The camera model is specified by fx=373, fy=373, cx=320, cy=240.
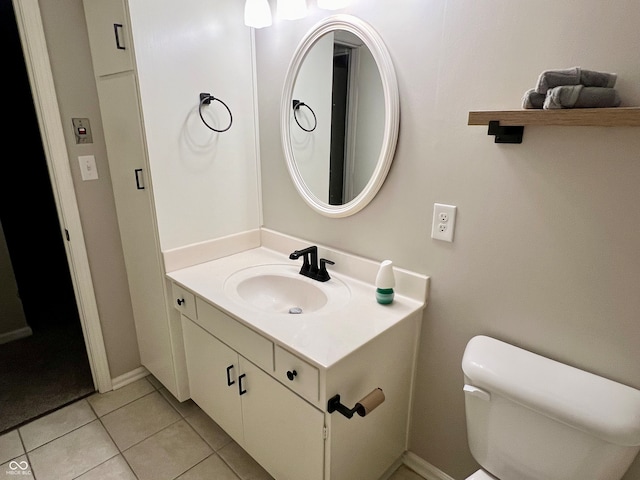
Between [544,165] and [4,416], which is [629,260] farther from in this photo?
[4,416]

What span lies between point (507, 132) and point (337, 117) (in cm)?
66

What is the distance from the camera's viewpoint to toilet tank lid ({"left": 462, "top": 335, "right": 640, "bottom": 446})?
0.88 metres

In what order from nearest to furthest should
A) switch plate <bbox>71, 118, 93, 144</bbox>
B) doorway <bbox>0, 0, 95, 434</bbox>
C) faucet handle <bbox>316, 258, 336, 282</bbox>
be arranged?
faucet handle <bbox>316, 258, 336, 282</bbox>, switch plate <bbox>71, 118, 93, 144</bbox>, doorway <bbox>0, 0, 95, 434</bbox>

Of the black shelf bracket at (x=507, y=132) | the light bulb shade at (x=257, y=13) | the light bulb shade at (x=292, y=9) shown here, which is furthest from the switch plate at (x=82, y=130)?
the black shelf bracket at (x=507, y=132)

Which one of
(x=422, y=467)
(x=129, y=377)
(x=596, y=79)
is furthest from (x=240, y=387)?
(x=596, y=79)

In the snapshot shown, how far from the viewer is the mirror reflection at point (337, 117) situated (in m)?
1.34

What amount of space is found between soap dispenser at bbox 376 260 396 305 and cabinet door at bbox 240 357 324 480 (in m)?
0.43

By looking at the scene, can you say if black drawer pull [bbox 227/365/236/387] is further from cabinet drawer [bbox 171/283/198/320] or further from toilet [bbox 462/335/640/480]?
toilet [bbox 462/335/640/480]

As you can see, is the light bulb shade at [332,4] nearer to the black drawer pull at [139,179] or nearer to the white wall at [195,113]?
the white wall at [195,113]

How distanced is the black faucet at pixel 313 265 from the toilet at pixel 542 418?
603mm

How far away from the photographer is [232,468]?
61.7 inches

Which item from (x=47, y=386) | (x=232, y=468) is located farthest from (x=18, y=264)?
(x=232, y=468)

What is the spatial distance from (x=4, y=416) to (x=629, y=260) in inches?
102

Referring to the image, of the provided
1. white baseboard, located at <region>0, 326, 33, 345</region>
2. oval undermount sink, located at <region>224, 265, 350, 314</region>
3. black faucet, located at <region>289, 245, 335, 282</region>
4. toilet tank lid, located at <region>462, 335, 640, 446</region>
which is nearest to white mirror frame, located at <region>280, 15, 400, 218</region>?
black faucet, located at <region>289, 245, 335, 282</region>
